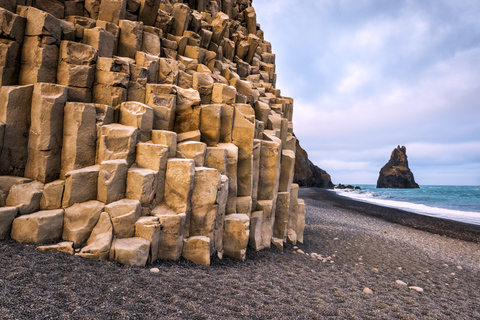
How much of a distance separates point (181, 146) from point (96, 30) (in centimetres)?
485

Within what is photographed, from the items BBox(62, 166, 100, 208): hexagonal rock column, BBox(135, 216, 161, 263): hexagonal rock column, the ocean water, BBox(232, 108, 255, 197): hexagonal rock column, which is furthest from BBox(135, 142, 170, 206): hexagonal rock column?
the ocean water

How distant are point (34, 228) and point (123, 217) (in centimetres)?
197

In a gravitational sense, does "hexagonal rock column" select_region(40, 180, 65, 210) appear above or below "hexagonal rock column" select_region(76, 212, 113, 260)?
above

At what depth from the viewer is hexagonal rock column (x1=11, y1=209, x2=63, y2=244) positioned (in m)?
6.07

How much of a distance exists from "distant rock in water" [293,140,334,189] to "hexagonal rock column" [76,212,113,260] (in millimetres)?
54462

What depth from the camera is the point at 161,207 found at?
7.36 meters

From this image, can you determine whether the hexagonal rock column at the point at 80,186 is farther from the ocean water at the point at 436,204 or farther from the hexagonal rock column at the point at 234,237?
the ocean water at the point at 436,204

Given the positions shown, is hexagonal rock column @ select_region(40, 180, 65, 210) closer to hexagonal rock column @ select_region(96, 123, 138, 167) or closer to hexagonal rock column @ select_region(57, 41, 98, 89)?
hexagonal rock column @ select_region(96, 123, 138, 167)

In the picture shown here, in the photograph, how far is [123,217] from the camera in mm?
6531

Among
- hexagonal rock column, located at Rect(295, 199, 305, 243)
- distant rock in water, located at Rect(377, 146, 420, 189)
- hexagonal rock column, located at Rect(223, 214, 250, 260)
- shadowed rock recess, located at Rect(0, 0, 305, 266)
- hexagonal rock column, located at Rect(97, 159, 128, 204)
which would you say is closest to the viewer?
shadowed rock recess, located at Rect(0, 0, 305, 266)

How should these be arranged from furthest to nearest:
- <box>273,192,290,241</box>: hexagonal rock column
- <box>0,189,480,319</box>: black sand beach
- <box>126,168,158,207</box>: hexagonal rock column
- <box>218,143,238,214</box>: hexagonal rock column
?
1. <box>273,192,290,241</box>: hexagonal rock column
2. <box>218,143,238,214</box>: hexagonal rock column
3. <box>126,168,158,207</box>: hexagonal rock column
4. <box>0,189,480,319</box>: black sand beach

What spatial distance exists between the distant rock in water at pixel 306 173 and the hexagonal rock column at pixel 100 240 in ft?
179

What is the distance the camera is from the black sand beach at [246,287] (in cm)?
448

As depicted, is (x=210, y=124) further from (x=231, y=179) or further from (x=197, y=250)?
(x=197, y=250)
